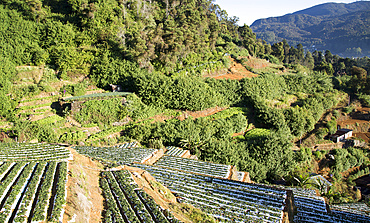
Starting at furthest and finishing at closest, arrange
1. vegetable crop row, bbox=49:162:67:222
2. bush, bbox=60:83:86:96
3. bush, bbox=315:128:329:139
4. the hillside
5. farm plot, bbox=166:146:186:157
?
bush, bbox=315:128:329:139, bush, bbox=60:83:86:96, farm plot, bbox=166:146:186:157, the hillside, vegetable crop row, bbox=49:162:67:222

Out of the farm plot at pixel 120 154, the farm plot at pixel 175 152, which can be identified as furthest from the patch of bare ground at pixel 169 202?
the farm plot at pixel 175 152

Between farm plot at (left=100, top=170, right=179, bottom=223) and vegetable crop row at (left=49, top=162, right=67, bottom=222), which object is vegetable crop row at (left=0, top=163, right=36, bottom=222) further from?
farm plot at (left=100, top=170, right=179, bottom=223)

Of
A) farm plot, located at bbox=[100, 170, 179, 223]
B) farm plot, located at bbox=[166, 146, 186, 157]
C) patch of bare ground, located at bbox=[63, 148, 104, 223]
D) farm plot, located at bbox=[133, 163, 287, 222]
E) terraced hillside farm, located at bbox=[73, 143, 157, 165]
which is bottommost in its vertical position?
farm plot, located at bbox=[166, 146, 186, 157]

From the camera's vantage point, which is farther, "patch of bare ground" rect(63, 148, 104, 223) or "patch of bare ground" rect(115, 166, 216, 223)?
"patch of bare ground" rect(115, 166, 216, 223)

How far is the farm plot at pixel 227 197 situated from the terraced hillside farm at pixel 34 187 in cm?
478

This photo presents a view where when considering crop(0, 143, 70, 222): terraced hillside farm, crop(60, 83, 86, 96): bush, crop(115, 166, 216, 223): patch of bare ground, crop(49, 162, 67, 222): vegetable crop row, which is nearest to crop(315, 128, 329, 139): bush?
crop(60, 83, 86, 96): bush

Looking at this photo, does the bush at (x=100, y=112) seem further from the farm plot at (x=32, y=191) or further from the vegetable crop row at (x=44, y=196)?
the vegetable crop row at (x=44, y=196)

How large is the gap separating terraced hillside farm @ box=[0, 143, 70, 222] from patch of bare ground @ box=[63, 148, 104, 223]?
0.72 feet

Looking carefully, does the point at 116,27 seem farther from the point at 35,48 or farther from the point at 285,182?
the point at 285,182

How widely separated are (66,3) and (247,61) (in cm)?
3225

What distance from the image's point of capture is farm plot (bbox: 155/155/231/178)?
48.7 ft

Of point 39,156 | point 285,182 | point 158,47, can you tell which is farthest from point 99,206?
point 158,47

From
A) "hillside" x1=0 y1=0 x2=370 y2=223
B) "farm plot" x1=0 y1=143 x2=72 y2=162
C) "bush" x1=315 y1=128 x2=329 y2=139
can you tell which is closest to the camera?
"hillside" x1=0 y1=0 x2=370 y2=223

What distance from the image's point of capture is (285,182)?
2438cm
